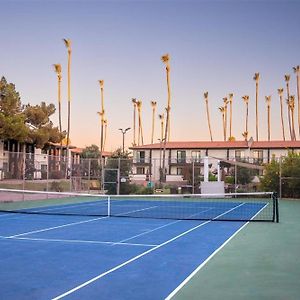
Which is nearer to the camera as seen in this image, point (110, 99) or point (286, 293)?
point (286, 293)

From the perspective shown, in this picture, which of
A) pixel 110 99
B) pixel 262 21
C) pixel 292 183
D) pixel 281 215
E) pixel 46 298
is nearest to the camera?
pixel 46 298

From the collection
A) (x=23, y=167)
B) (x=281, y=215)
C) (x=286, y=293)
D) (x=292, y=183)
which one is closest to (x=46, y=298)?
(x=286, y=293)

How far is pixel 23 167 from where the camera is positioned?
25656 millimetres

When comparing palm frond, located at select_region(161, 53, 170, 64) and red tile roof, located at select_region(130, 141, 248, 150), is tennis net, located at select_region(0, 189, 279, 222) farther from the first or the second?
red tile roof, located at select_region(130, 141, 248, 150)

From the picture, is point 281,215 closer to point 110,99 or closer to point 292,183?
point 292,183

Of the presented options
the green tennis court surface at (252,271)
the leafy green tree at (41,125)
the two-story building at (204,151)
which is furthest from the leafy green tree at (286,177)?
the two-story building at (204,151)

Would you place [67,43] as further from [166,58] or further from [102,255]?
[102,255]

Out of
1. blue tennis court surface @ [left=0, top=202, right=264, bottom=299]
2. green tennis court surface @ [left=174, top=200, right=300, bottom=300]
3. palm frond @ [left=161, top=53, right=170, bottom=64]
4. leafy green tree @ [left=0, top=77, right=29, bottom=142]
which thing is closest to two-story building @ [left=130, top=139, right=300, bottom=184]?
palm frond @ [left=161, top=53, right=170, bottom=64]

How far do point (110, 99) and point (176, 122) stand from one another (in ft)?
32.2

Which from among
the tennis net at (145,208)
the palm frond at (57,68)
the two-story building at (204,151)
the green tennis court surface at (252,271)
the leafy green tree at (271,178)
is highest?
the palm frond at (57,68)

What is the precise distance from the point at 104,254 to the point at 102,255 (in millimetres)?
113

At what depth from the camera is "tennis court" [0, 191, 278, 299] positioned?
6695mm

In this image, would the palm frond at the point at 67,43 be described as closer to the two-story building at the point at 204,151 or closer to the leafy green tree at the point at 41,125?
the leafy green tree at the point at 41,125

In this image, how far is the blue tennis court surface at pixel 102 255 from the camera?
670 cm
